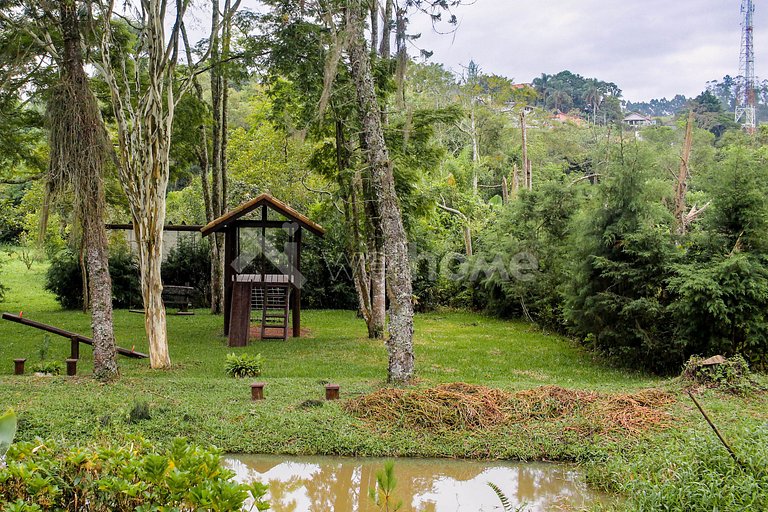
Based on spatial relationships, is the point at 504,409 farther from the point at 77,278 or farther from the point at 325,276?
the point at 77,278

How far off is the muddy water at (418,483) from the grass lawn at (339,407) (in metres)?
0.18

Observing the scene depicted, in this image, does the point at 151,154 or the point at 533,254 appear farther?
the point at 533,254

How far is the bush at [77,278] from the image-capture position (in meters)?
21.8

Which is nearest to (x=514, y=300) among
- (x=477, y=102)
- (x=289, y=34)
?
(x=289, y=34)

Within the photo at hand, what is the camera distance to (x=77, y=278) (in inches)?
866

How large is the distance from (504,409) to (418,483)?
6.16 feet

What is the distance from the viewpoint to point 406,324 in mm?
9664

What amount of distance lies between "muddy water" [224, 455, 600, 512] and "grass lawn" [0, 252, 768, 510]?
0.18 m

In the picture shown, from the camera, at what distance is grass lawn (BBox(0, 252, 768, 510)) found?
6.66m

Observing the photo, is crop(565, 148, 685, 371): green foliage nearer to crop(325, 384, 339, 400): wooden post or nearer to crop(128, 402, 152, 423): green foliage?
crop(325, 384, 339, 400): wooden post

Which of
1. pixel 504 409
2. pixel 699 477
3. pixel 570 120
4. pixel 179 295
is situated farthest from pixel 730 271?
pixel 570 120

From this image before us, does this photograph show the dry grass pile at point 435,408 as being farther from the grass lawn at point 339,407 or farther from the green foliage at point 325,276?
the green foliage at point 325,276

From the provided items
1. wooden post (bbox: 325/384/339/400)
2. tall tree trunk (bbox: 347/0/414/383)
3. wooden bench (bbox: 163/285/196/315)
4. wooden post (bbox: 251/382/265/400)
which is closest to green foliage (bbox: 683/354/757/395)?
tall tree trunk (bbox: 347/0/414/383)

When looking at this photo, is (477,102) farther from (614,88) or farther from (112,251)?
(614,88)
